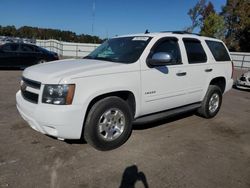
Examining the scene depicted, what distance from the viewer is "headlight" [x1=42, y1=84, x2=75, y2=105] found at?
3711 millimetres

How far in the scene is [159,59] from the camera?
4500mm

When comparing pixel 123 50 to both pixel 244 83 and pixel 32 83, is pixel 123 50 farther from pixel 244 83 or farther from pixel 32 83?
pixel 244 83

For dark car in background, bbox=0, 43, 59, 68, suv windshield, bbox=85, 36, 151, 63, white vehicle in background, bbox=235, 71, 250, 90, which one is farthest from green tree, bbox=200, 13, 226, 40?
suv windshield, bbox=85, 36, 151, 63

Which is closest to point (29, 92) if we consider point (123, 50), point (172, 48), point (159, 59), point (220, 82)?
point (123, 50)

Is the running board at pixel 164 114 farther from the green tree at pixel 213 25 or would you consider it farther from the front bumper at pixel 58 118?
the green tree at pixel 213 25

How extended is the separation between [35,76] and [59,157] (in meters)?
1.24

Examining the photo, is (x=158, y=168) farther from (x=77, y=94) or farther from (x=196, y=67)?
(x=196, y=67)

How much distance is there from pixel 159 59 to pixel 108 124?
136cm

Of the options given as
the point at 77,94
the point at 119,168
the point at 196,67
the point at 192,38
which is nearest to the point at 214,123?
the point at 196,67

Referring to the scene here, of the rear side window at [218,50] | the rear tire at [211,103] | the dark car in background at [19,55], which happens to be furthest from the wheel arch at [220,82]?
the dark car in background at [19,55]

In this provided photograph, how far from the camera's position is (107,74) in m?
4.07

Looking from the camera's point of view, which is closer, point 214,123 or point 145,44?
point 145,44

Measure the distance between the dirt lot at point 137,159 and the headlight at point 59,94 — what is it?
0.86 m

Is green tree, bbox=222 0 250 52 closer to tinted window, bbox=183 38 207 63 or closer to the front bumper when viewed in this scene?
tinted window, bbox=183 38 207 63
